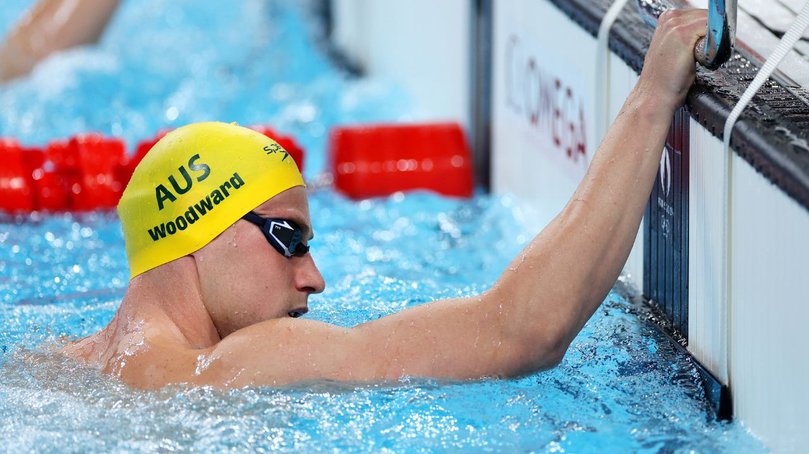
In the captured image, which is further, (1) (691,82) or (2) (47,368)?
(2) (47,368)

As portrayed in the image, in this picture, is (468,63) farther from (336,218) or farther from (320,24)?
(320,24)

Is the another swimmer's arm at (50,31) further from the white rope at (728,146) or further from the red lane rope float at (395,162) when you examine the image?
the white rope at (728,146)

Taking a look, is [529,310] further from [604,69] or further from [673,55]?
[604,69]

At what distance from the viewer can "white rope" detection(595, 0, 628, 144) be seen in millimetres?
3012

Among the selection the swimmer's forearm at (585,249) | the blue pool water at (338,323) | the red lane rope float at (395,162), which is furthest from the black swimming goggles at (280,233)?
the red lane rope float at (395,162)

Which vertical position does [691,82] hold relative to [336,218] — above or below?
above

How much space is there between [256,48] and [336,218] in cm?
353

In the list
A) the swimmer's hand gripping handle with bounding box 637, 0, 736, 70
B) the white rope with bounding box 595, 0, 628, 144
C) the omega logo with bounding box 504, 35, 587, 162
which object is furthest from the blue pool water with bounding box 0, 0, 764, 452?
the swimmer's hand gripping handle with bounding box 637, 0, 736, 70

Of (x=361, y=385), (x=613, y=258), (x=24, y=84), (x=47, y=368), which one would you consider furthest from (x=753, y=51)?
(x=24, y=84)

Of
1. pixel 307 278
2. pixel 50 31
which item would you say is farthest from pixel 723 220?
pixel 50 31

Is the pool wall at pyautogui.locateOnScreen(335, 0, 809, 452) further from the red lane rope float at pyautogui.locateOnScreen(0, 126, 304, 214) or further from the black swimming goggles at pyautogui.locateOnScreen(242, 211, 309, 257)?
the red lane rope float at pyautogui.locateOnScreen(0, 126, 304, 214)

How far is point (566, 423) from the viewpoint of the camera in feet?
7.25

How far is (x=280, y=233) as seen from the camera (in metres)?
2.29

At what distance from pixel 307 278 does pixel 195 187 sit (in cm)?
28
